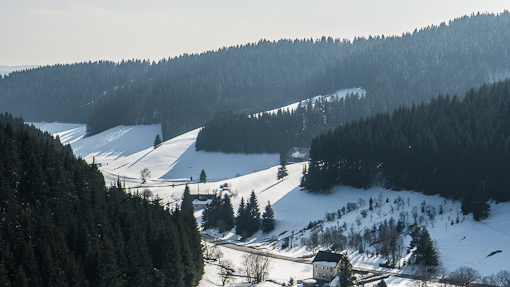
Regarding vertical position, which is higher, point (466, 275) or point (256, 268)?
point (466, 275)

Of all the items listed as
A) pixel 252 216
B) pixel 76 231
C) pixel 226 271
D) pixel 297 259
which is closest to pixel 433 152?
pixel 252 216

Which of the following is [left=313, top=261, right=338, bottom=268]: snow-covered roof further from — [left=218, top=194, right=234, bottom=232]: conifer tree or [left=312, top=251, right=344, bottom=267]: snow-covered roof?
[left=218, top=194, right=234, bottom=232]: conifer tree

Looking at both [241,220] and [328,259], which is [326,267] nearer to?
[328,259]

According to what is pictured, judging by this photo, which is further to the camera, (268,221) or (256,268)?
(268,221)

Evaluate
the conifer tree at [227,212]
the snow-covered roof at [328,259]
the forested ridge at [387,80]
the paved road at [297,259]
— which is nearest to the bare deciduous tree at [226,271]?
the paved road at [297,259]

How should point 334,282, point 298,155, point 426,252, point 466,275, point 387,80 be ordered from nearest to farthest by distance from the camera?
point 466,275, point 334,282, point 426,252, point 298,155, point 387,80

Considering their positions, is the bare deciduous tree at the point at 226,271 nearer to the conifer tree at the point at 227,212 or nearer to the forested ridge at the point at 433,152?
the conifer tree at the point at 227,212

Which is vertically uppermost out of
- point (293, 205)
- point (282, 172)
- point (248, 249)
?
point (282, 172)

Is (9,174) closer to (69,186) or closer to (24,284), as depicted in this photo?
(69,186)

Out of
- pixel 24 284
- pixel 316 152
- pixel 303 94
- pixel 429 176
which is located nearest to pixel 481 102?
pixel 429 176
